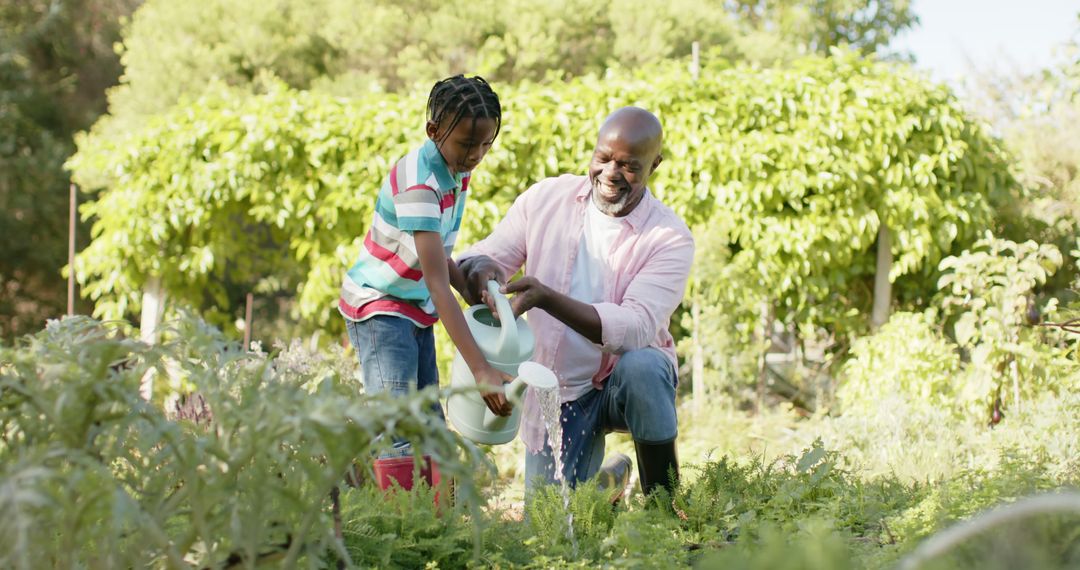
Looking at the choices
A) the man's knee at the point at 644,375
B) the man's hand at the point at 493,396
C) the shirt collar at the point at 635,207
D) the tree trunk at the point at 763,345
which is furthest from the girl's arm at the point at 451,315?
the tree trunk at the point at 763,345

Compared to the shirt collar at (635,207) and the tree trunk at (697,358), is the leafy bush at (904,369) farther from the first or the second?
the shirt collar at (635,207)

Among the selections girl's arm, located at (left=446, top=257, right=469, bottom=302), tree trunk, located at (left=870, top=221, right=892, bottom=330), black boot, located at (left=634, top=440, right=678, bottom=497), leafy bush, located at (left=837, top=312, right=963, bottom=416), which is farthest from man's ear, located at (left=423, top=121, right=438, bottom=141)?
→ tree trunk, located at (left=870, top=221, right=892, bottom=330)

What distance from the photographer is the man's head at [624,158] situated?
273cm

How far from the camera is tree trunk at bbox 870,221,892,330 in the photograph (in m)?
5.43

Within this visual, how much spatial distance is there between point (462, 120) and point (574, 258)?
0.73 meters

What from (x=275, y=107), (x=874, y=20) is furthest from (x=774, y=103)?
(x=874, y=20)

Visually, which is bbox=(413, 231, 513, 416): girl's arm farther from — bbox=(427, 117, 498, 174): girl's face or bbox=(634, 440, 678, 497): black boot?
bbox=(634, 440, 678, 497): black boot

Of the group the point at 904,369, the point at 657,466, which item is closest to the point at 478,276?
the point at 657,466

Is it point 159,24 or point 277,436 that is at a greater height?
point 159,24

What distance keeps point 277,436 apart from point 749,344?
14.6ft

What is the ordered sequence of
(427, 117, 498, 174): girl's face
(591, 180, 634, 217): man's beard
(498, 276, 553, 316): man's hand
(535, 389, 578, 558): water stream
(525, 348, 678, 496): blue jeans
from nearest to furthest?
(535, 389, 578, 558): water stream
(427, 117, 498, 174): girl's face
(498, 276, 553, 316): man's hand
(525, 348, 678, 496): blue jeans
(591, 180, 634, 217): man's beard

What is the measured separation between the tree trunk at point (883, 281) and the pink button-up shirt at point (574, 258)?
2.86m

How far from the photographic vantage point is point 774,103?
5.28 metres

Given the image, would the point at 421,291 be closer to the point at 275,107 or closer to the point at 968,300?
the point at 968,300
